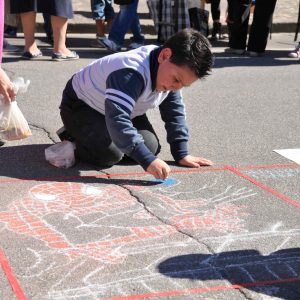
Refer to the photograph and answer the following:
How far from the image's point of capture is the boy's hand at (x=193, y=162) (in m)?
4.08

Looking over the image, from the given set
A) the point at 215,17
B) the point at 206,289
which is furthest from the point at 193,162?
the point at 215,17

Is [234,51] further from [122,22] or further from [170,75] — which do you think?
[170,75]

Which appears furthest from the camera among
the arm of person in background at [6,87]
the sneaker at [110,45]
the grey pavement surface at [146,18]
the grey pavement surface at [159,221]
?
the grey pavement surface at [146,18]

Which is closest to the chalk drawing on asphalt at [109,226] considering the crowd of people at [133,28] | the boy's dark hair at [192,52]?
the boy's dark hair at [192,52]

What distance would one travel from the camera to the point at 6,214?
10.5 feet

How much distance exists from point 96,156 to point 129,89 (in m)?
0.48

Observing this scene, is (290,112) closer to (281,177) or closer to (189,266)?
(281,177)

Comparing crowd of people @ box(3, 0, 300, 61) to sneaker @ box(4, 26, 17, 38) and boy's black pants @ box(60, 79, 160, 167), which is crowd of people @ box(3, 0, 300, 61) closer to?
sneaker @ box(4, 26, 17, 38)

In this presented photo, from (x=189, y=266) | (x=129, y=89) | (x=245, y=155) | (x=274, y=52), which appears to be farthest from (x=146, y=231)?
(x=274, y=52)

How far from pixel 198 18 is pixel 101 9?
1.16 meters

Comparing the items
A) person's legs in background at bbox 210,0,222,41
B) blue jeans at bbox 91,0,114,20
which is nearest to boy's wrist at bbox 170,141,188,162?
blue jeans at bbox 91,0,114,20

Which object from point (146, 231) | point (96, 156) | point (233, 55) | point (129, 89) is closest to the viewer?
point (146, 231)

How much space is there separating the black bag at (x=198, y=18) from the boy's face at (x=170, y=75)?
4.85 metres

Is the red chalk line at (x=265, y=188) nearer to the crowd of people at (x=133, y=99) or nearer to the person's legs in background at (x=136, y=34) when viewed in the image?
the crowd of people at (x=133, y=99)
